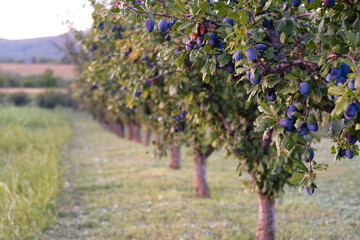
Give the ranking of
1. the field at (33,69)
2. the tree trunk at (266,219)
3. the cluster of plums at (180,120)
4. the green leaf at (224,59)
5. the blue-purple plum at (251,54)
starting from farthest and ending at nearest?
the field at (33,69), the cluster of plums at (180,120), the tree trunk at (266,219), the green leaf at (224,59), the blue-purple plum at (251,54)

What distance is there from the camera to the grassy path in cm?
425

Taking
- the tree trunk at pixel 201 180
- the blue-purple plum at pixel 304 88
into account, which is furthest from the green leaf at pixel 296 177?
the tree trunk at pixel 201 180

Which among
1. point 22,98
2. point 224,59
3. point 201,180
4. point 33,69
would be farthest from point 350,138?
point 33,69

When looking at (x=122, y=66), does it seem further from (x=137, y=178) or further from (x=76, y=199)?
(x=137, y=178)

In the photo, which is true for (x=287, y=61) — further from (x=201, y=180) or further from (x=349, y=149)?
(x=201, y=180)

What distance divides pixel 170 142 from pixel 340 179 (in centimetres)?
435

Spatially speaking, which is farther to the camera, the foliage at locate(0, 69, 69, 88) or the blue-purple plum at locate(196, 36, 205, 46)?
the foliage at locate(0, 69, 69, 88)

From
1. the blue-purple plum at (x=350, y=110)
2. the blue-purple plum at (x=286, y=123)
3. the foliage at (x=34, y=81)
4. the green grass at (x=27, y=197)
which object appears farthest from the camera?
the foliage at (x=34, y=81)

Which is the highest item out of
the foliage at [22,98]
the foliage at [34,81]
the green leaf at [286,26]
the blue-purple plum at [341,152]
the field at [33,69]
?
the field at [33,69]

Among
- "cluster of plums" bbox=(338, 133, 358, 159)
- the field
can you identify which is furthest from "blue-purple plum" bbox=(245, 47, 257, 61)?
the field

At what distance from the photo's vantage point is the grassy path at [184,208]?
167 inches

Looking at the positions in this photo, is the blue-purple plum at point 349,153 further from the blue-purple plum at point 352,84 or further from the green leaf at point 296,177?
the blue-purple plum at point 352,84

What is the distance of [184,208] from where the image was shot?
5.41 metres

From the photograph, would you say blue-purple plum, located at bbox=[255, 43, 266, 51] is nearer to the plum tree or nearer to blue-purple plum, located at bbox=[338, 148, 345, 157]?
the plum tree
